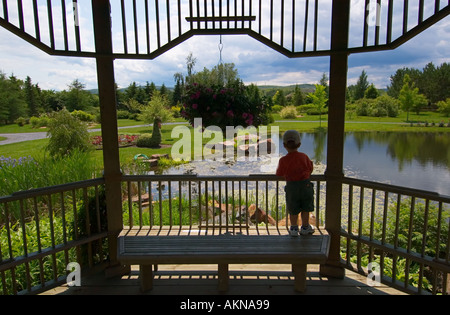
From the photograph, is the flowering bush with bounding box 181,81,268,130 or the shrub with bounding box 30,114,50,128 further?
the shrub with bounding box 30,114,50,128

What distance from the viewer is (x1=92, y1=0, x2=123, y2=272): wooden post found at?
2527 millimetres

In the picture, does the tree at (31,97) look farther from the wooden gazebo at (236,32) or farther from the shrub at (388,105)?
the shrub at (388,105)

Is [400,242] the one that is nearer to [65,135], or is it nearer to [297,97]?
[297,97]

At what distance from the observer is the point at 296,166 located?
2383 millimetres

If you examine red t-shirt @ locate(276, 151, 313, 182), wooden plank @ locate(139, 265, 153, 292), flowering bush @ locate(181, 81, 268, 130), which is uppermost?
flowering bush @ locate(181, 81, 268, 130)

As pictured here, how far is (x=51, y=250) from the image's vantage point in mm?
2463

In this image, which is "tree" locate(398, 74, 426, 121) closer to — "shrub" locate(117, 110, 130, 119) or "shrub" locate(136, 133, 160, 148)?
"shrub" locate(136, 133, 160, 148)

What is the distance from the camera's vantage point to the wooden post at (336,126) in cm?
245

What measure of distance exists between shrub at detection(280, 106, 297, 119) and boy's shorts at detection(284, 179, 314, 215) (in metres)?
1.92

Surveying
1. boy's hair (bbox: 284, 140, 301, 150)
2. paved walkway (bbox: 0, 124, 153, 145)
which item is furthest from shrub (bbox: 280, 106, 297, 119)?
paved walkway (bbox: 0, 124, 153, 145)

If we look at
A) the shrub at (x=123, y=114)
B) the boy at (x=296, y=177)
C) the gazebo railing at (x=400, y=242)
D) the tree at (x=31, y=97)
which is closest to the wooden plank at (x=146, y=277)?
the boy at (x=296, y=177)

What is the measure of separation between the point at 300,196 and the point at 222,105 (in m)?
1.09
